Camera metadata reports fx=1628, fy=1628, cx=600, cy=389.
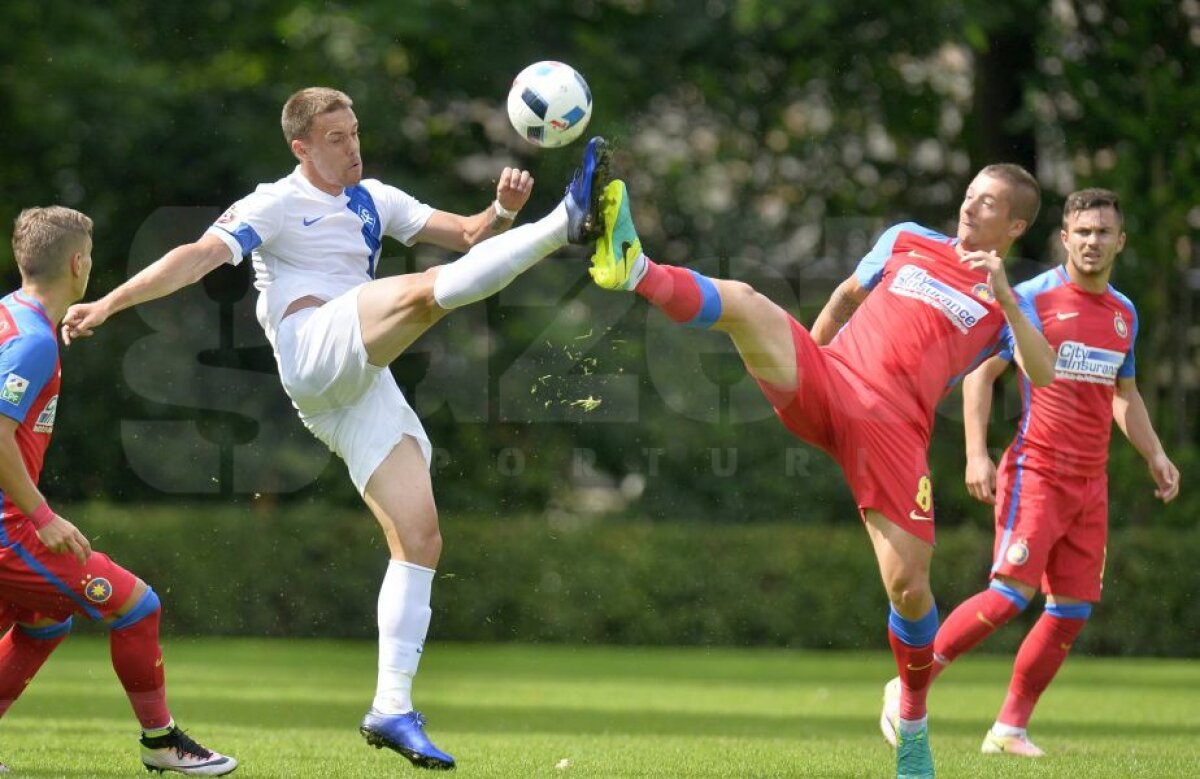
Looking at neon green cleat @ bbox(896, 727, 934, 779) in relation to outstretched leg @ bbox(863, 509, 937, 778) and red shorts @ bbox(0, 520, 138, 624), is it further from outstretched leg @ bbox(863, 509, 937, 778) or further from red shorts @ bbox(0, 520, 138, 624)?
red shorts @ bbox(0, 520, 138, 624)

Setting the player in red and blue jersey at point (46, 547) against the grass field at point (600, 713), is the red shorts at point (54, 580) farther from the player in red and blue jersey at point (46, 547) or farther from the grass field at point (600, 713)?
the grass field at point (600, 713)

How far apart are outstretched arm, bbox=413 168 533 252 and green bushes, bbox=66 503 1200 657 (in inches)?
368

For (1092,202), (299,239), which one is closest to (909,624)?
(1092,202)

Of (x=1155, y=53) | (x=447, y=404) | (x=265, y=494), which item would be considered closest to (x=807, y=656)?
(x=447, y=404)

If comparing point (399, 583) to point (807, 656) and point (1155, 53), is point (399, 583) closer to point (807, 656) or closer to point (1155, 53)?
point (807, 656)

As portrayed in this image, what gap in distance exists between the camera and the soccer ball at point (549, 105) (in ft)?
21.6

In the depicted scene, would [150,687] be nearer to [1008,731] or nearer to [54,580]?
[54,580]

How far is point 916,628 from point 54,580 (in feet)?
10.5

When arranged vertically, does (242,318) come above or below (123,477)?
above

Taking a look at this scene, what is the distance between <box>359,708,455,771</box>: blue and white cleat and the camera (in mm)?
5844

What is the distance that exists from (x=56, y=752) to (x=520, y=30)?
491 inches

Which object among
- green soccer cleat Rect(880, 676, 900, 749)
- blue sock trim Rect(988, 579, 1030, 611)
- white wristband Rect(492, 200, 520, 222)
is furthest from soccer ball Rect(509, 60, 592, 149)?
blue sock trim Rect(988, 579, 1030, 611)

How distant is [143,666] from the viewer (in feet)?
20.1

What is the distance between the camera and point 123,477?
18.3 metres
